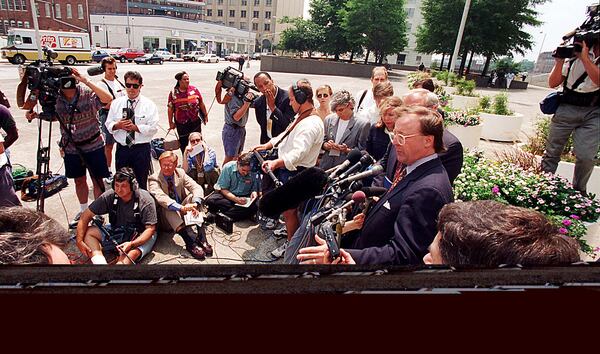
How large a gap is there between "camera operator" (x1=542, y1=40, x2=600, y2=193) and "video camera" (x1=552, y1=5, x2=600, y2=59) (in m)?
0.10

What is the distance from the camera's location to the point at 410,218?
1780 millimetres

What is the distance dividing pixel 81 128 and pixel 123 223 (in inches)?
49.5

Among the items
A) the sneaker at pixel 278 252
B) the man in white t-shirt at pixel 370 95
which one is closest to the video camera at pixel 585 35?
the man in white t-shirt at pixel 370 95

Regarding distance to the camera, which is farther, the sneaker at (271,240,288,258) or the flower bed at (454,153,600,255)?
the sneaker at (271,240,288,258)

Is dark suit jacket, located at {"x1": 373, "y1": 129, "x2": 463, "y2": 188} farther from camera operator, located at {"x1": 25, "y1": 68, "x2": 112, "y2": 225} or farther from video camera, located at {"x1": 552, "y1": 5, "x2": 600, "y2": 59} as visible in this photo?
camera operator, located at {"x1": 25, "y1": 68, "x2": 112, "y2": 225}

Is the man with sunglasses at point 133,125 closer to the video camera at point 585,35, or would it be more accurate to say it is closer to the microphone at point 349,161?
the microphone at point 349,161

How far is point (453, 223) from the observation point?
131 cm

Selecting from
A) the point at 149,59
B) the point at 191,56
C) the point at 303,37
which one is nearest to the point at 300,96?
the point at 149,59

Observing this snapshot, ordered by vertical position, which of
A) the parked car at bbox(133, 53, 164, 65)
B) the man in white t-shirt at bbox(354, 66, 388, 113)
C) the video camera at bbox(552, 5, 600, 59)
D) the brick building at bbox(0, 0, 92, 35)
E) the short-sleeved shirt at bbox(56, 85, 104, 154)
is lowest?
the parked car at bbox(133, 53, 164, 65)

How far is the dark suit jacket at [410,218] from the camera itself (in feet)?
5.65

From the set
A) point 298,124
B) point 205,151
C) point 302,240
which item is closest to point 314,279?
point 302,240

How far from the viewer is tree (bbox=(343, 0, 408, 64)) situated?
120 ft

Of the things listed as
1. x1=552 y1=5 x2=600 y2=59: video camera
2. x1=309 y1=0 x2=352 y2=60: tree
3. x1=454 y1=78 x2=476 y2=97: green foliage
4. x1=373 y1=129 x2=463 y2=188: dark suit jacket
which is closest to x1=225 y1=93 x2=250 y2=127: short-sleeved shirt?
x1=373 y1=129 x2=463 y2=188: dark suit jacket

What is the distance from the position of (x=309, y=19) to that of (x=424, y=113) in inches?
1811
